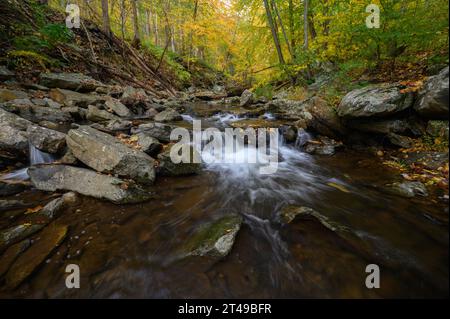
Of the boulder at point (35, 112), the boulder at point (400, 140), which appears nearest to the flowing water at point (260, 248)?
the boulder at point (400, 140)

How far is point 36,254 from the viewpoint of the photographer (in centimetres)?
235

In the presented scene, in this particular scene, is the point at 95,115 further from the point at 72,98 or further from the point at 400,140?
the point at 400,140

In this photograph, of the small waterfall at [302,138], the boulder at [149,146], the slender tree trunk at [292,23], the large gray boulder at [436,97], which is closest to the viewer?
the large gray boulder at [436,97]

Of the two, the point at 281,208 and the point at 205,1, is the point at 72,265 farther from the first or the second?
the point at 205,1

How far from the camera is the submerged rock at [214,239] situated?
7.95 ft

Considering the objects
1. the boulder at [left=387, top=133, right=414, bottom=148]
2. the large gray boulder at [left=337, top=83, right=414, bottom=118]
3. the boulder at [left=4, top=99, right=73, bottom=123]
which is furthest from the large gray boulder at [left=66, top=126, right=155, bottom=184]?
the boulder at [left=387, top=133, right=414, bottom=148]

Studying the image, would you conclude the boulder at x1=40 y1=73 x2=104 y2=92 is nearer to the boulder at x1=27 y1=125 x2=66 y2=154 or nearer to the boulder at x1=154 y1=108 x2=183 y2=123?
the boulder at x1=154 y1=108 x2=183 y2=123

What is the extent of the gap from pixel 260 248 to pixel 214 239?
58 cm

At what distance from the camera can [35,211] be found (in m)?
2.98

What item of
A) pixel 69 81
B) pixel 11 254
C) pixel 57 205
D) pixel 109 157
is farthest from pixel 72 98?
pixel 11 254

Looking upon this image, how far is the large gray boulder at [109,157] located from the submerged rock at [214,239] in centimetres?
158

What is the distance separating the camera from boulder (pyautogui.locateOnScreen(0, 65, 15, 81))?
20.9ft

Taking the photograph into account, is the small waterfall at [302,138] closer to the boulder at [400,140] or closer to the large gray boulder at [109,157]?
the boulder at [400,140]

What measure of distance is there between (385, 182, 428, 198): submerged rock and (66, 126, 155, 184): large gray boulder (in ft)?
13.2
